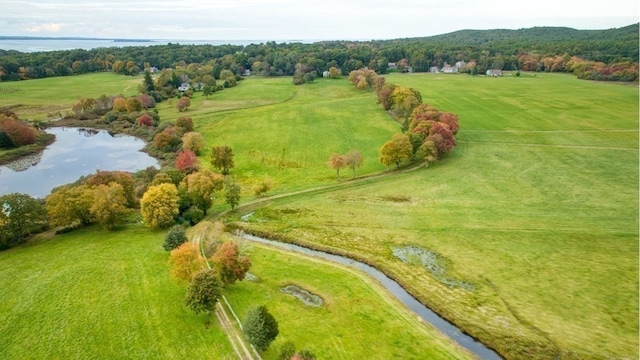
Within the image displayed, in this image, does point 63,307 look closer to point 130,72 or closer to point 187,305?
point 187,305

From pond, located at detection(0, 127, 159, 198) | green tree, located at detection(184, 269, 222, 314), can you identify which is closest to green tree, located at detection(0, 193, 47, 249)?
pond, located at detection(0, 127, 159, 198)

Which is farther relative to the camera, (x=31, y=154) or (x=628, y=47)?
(x=628, y=47)

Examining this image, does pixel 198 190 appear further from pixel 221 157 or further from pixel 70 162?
pixel 70 162

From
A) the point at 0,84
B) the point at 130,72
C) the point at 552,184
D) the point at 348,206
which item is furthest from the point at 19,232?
the point at 130,72

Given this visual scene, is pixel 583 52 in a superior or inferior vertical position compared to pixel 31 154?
superior

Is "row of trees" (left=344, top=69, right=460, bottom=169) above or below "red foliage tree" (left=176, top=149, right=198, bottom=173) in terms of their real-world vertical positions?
above

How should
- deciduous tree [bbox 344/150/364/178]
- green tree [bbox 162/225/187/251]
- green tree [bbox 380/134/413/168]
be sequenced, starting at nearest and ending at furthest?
green tree [bbox 162/225/187/251] → deciduous tree [bbox 344/150/364/178] → green tree [bbox 380/134/413/168]

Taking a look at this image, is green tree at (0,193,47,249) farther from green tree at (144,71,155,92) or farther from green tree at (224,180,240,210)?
green tree at (144,71,155,92)

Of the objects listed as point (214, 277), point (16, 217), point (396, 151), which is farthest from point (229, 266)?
point (396, 151)
